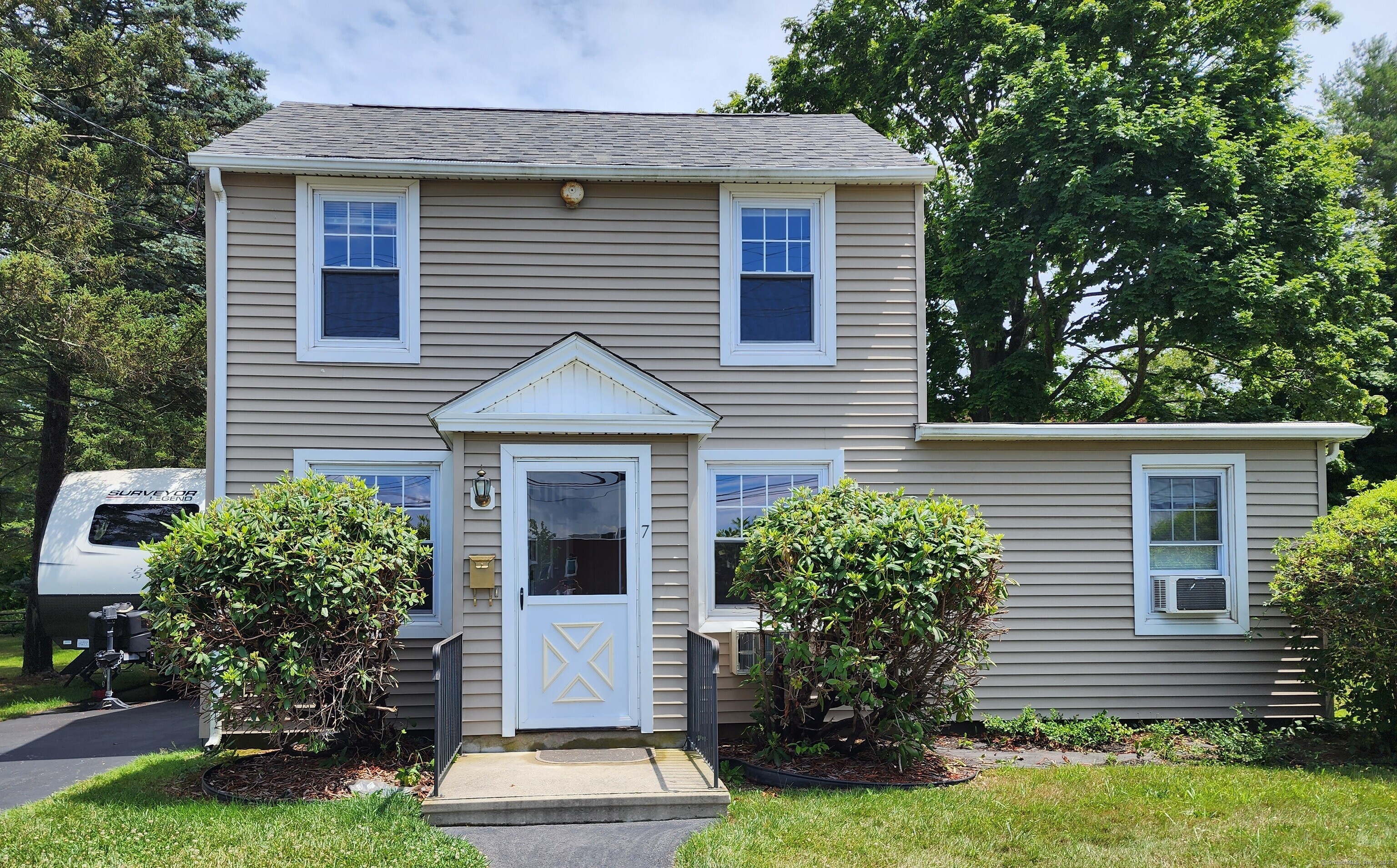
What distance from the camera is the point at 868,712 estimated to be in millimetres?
6973

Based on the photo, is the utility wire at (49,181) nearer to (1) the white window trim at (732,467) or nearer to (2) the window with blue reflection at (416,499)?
(2) the window with blue reflection at (416,499)

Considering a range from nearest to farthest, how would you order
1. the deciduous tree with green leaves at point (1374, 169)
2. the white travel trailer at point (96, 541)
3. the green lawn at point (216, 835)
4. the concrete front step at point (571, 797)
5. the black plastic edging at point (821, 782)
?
the green lawn at point (216, 835)
the concrete front step at point (571, 797)
the black plastic edging at point (821, 782)
the white travel trailer at point (96, 541)
the deciduous tree with green leaves at point (1374, 169)

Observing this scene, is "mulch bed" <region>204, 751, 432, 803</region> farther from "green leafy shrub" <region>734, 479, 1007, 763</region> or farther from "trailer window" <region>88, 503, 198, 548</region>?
"trailer window" <region>88, 503, 198, 548</region>

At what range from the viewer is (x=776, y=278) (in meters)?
8.52

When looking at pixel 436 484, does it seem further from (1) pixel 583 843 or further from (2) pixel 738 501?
(1) pixel 583 843

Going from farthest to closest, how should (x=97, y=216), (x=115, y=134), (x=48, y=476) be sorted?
(x=115, y=134), (x=48, y=476), (x=97, y=216)

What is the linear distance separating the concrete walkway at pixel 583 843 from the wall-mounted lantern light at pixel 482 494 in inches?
92.7

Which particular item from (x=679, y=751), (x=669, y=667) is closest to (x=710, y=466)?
(x=669, y=667)

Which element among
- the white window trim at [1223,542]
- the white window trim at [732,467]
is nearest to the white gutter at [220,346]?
the white window trim at [732,467]

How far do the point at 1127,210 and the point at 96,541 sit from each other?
51.3ft

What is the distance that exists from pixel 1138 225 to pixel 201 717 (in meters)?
14.1

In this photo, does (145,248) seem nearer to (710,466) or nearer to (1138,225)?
(710,466)

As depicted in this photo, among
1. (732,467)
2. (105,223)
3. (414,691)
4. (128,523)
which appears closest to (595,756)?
(414,691)

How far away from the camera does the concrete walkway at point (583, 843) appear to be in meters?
5.02
